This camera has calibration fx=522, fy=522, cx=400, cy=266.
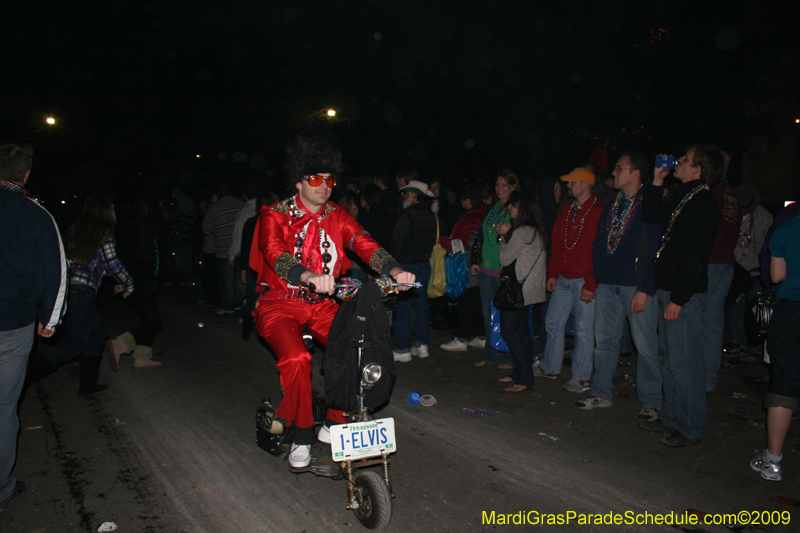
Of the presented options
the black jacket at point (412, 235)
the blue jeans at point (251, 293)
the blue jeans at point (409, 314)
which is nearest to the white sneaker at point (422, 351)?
the blue jeans at point (409, 314)

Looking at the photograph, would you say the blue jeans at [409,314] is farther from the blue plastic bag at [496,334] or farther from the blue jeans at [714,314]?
the blue jeans at [714,314]

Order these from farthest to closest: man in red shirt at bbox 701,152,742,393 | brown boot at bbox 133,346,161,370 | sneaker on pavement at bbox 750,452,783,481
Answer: brown boot at bbox 133,346,161,370, man in red shirt at bbox 701,152,742,393, sneaker on pavement at bbox 750,452,783,481

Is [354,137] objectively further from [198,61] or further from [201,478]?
[201,478]

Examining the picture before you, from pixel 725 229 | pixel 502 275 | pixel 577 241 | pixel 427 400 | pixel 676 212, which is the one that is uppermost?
pixel 676 212

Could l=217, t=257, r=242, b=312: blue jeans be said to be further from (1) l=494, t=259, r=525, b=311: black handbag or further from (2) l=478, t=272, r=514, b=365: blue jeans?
(1) l=494, t=259, r=525, b=311: black handbag

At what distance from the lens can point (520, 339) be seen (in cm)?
582

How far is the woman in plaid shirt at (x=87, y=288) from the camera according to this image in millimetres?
5617

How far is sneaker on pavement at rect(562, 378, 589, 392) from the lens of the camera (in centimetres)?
587

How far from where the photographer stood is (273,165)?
24.3m

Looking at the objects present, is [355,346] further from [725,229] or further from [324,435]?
[725,229]

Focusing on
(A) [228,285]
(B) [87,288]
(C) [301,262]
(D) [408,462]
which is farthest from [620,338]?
(A) [228,285]

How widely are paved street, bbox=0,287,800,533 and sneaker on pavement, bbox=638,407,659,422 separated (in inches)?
5.6

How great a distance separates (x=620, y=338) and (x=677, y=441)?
1045mm

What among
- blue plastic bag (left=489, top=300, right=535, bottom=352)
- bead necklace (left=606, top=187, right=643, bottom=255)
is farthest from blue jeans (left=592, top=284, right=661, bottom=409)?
blue plastic bag (left=489, top=300, right=535, bottom=352)
